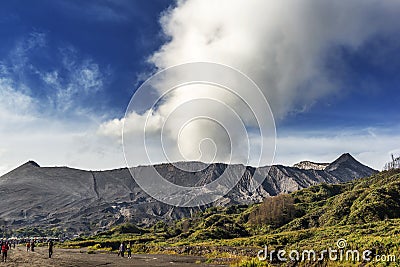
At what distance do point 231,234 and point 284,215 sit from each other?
25080mm

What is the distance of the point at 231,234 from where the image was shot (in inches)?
4427

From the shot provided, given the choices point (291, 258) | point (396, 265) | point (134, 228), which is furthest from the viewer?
point (134, 228)

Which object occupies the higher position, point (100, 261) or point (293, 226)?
point (100, 261)

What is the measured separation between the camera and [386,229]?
56.7 m

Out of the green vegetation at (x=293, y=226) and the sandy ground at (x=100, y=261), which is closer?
the sandy ground at (x=100, y=261)

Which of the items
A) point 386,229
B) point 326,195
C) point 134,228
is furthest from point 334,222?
point 134,228

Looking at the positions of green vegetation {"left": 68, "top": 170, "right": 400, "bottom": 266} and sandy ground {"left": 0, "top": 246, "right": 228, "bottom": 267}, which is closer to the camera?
sandy ground {"left": 0, "top": 246, "right": 228, "bottom": 267}

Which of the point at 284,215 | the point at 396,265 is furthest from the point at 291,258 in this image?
the point at 284,215

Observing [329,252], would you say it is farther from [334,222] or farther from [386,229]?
[334,222]

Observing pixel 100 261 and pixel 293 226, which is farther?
pixel 293 226

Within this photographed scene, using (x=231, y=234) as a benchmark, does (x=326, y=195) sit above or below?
above

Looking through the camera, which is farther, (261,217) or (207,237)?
(261,217)

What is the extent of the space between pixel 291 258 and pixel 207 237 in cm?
7640

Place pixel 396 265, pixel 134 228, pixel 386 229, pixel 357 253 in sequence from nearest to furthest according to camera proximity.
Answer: pixel 396 265, pixel 357 253, pixel 386 229, pixel 134 228
